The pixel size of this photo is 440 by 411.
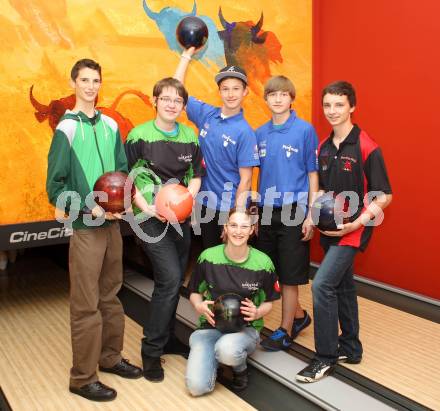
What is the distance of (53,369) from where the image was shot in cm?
245

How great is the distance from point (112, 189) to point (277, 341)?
3.90 ft

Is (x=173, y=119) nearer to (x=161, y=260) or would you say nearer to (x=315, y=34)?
(x=161, y=260)

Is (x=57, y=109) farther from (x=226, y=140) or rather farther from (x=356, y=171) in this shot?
(x=356, y=171)

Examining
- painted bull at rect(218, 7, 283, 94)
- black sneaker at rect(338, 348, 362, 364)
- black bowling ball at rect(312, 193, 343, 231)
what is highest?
painted bull at rect(218, 7, 283, 94)

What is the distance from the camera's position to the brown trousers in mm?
2080

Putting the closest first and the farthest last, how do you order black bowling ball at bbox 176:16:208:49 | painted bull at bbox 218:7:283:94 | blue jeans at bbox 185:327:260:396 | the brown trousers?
the brown trousers
blue jeans at bbox 185:327:260:396
black bowling ball at bbox 176:16:208:49
painted bull at bbox 218:7:283:94

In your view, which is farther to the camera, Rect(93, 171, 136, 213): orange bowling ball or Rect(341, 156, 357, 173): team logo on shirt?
Rect(341, 156, 357, 173): team logo on shirt

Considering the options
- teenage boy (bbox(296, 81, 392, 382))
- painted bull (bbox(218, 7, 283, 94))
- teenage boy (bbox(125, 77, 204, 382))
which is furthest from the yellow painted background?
teenage boy (bbox(296, 81, 392, 382))

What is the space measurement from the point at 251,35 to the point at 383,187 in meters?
1.93

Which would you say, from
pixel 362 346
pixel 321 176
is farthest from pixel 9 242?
pixel 362 346

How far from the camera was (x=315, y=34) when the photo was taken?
13.1 ft

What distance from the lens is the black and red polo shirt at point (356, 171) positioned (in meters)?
2.20

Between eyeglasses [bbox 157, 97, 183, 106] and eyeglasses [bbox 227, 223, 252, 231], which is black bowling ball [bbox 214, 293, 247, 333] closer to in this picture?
eyeglasses [bbox 227, 223, 252, 231]

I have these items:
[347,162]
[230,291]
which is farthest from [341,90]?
[230,291]
